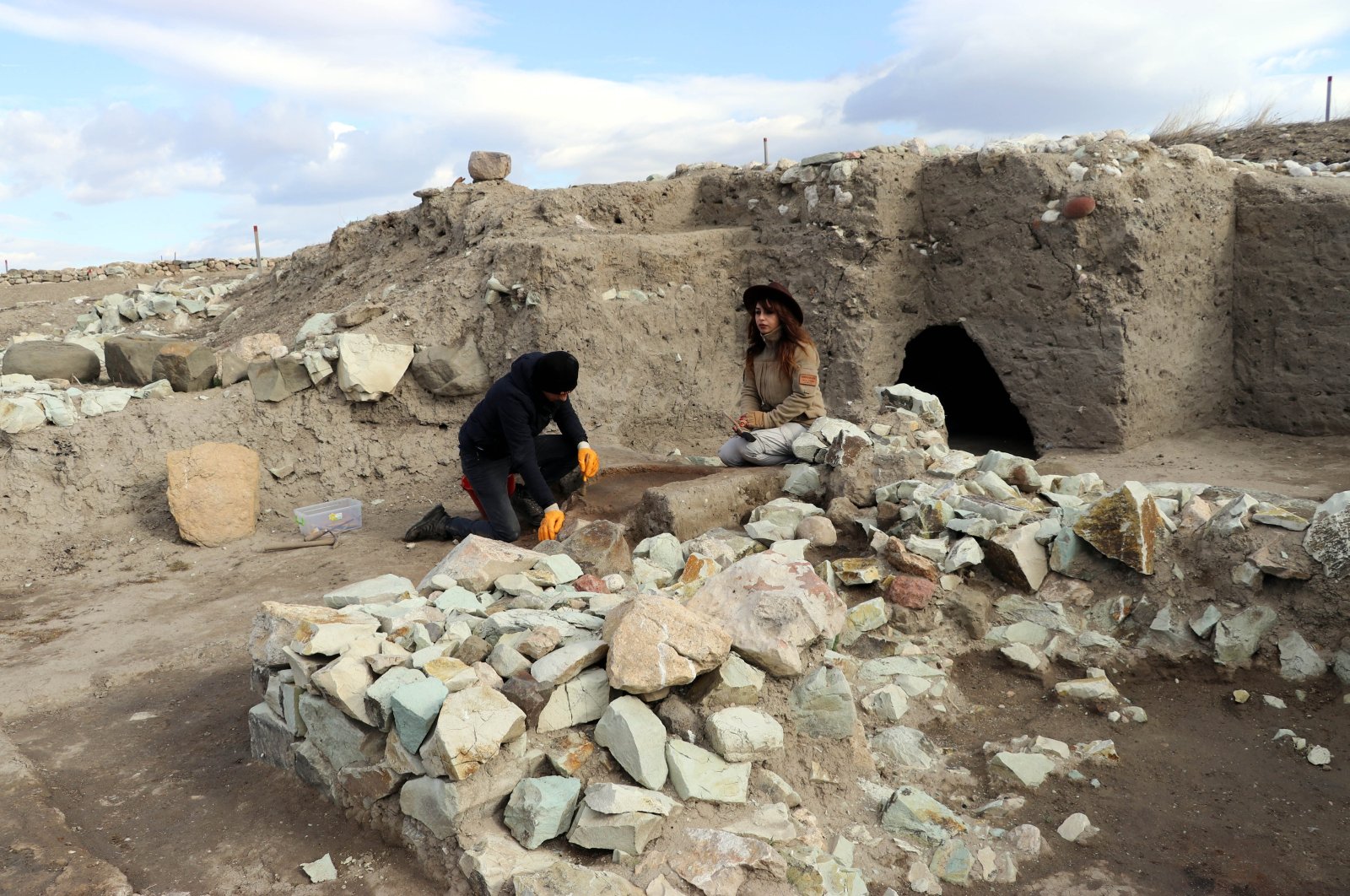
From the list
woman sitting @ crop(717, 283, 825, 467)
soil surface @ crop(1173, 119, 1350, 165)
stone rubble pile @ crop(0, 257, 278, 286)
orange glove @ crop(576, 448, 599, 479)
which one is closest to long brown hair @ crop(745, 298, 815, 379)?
woman sitting @ crop(717, 283, 825, 467)

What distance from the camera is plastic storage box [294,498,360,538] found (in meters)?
6.43

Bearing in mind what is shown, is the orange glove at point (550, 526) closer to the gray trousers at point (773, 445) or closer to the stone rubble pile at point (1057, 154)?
the gray trousers at point (773, 445)

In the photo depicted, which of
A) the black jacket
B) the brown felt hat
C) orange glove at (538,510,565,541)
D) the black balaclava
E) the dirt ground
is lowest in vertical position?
the dirt ground

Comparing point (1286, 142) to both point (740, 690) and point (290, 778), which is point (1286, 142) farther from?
point (290, 778)

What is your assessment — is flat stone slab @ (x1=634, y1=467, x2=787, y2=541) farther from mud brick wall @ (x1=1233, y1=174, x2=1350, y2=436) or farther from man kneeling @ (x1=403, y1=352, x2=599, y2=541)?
mud brick wall @ (x1=1233, y1=174, x2=1350, y2=436)

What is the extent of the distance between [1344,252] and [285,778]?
795 cm

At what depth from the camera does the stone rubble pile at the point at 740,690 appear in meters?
2.67

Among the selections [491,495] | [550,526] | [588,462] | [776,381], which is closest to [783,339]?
[776,381]

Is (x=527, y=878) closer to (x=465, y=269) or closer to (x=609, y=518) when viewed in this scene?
(x=609, y=518)

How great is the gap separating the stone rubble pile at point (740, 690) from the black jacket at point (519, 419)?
3.65 feet

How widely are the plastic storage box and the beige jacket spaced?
113 inches

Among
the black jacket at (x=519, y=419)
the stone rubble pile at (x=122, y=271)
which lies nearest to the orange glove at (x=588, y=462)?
the black jacket at (x=519, y=419)

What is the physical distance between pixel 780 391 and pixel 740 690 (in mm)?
3268

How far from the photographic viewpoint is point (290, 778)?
10.9 feet
